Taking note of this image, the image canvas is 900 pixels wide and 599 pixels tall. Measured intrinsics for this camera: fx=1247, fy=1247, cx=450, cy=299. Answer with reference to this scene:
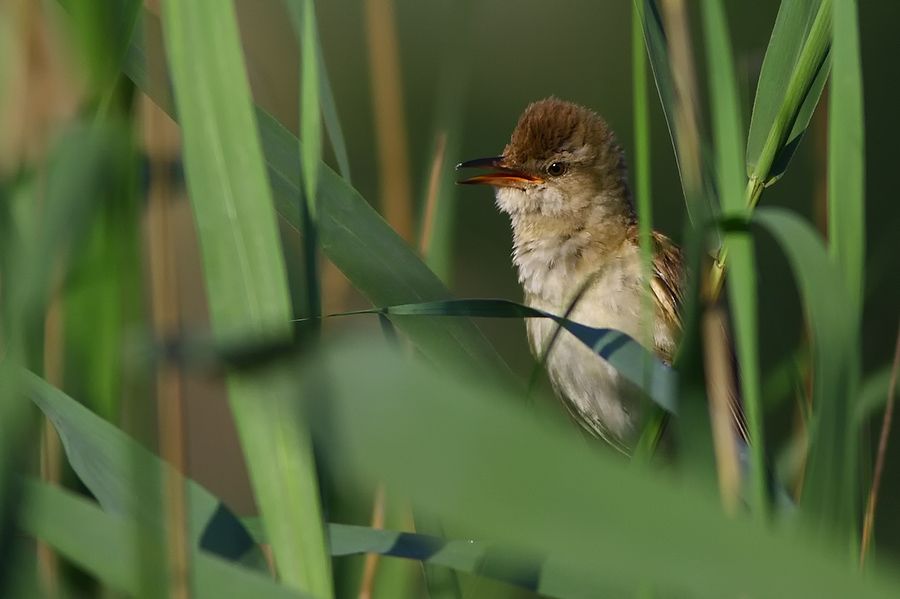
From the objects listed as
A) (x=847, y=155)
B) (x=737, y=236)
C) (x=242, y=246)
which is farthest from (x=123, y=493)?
(x=847, y=155)

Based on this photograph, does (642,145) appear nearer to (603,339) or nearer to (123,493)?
(603,339)

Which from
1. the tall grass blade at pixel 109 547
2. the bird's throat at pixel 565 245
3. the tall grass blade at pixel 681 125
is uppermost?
the tall grass blade at pixel 681 125

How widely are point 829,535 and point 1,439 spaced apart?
0.73 m

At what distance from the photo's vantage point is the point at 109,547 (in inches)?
43.2

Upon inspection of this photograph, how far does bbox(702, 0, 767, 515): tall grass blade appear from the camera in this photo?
1.20 m

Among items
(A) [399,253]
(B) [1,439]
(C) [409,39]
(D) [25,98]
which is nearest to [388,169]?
(A) [399,253]

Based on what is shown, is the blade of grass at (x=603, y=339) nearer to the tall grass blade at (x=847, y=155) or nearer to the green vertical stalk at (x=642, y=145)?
the green vertical stalk at (x=642, y=145)

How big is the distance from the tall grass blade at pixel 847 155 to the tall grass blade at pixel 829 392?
22cm

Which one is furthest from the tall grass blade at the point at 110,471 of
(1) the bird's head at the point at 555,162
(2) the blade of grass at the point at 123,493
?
(1) the bird's head at the point at 555,162

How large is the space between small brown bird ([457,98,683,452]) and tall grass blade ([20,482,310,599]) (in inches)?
58.7

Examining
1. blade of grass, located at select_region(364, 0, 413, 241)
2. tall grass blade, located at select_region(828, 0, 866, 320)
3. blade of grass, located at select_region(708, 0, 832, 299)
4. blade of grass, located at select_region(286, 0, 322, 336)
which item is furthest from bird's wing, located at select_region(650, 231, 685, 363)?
blade of grass, located at select_region(286, 0, 322, 336)

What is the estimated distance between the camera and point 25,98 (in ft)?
5.24

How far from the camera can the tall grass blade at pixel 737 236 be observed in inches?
47.3

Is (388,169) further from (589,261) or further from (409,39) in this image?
(409,39)
